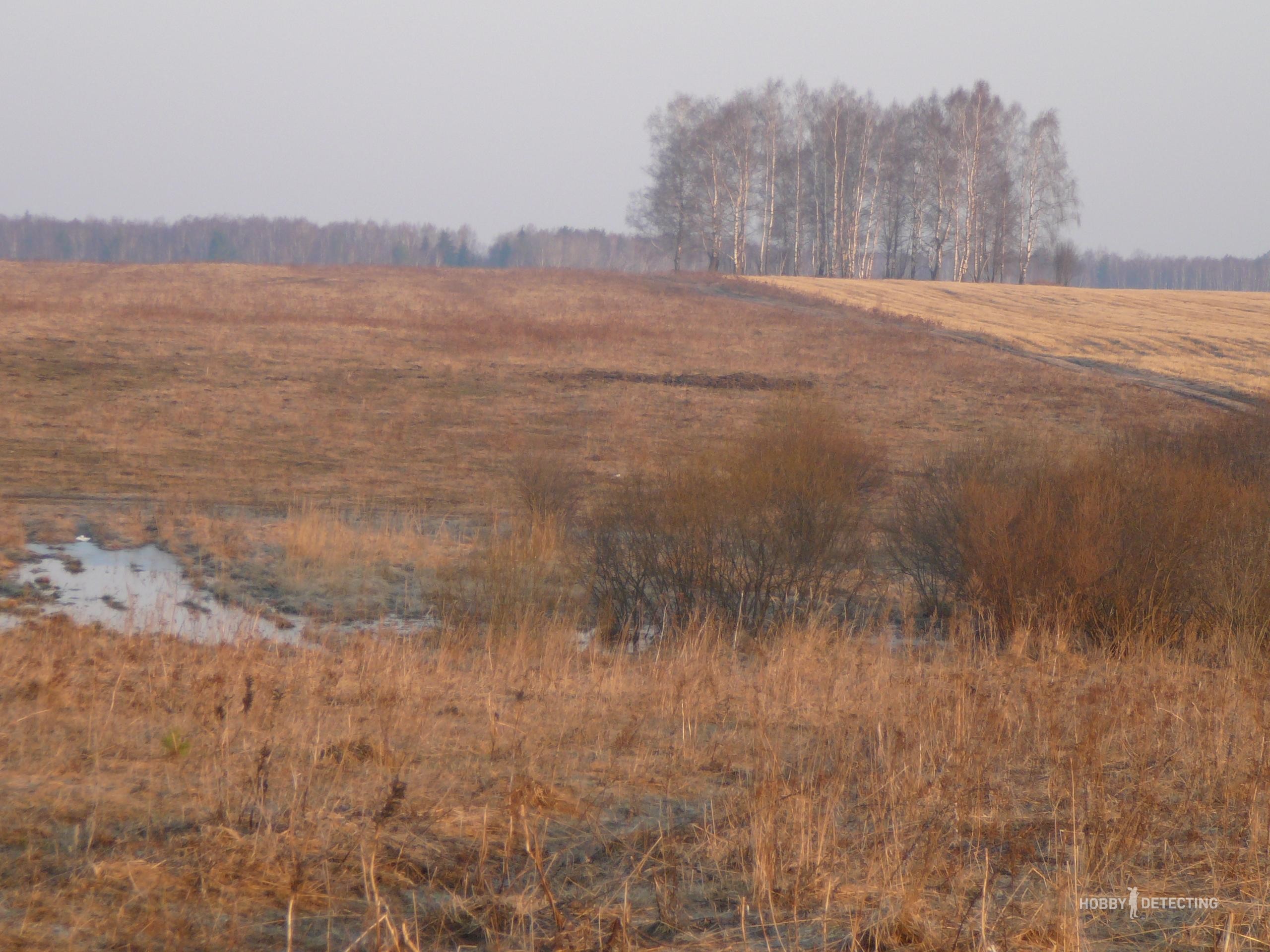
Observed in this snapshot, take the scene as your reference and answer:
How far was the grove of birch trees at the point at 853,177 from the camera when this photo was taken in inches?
2157

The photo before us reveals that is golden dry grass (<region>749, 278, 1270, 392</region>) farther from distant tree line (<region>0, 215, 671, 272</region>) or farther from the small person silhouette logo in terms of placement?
distant tree line (<region>0, 215, 671, 272</region>)

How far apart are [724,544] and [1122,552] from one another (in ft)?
12.4

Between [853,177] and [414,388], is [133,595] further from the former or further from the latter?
[853,177]

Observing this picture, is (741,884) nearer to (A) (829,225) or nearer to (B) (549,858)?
(B) (549,858)

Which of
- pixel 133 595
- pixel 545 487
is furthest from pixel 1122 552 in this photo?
pixel 133 595

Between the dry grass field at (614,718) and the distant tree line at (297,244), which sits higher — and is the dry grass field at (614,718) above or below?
below

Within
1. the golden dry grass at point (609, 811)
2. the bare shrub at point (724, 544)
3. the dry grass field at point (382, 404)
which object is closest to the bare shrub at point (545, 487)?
the dry grass field at point (382, 404)

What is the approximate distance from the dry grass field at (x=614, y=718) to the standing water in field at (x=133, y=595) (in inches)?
17.6

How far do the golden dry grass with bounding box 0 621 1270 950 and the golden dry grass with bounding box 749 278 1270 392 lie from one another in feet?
88.0

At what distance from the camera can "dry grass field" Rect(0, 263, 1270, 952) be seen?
10.2 ft

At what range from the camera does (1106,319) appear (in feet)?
142

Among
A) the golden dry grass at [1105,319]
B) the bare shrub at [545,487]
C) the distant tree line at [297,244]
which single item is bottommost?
the bare shrub at [545,487]

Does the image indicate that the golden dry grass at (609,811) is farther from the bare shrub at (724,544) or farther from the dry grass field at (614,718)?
→ the bare shrub at (724,544)

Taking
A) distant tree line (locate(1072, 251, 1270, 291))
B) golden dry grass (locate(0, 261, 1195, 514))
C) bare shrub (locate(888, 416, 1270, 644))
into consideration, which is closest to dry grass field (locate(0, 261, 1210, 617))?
golden dry grass (locate(0, 261, 1195, 514))
